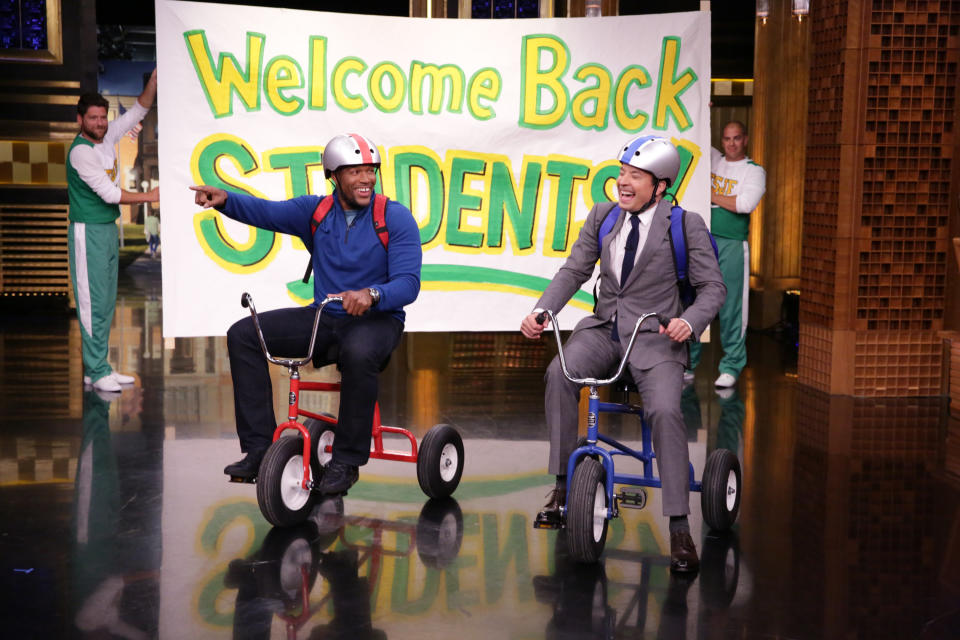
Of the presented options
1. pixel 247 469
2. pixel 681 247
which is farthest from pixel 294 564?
pixel 681 247

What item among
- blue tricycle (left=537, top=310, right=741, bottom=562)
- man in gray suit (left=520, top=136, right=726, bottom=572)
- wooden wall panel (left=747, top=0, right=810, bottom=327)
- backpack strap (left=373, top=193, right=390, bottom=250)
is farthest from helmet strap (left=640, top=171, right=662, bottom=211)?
wooden wall panel (left=747, top=0, right=810, bottom=327)

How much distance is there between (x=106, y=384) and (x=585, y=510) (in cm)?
384

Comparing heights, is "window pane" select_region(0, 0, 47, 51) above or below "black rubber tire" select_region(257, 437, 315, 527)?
above

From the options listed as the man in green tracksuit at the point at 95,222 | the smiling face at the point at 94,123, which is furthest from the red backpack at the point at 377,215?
the smiling face at the point at 94,123

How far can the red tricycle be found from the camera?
3900mm

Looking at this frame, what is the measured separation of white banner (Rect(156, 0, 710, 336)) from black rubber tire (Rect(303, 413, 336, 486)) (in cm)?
214

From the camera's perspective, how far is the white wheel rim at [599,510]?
3.64 m

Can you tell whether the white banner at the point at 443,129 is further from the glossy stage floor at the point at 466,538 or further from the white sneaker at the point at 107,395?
the glossy stage floor at the point at 466,538

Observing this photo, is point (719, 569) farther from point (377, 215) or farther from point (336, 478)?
point (377, 215)

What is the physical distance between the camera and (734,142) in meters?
7.10

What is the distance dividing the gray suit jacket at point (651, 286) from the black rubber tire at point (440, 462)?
2.39ft

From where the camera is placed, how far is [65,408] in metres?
6.05

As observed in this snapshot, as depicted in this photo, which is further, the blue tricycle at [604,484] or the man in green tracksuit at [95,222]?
the man in green tracksuit at [95,222]

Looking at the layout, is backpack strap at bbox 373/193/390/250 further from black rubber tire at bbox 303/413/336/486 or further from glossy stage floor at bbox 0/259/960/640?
glossy stage floor at bbox 0/259/960/640
